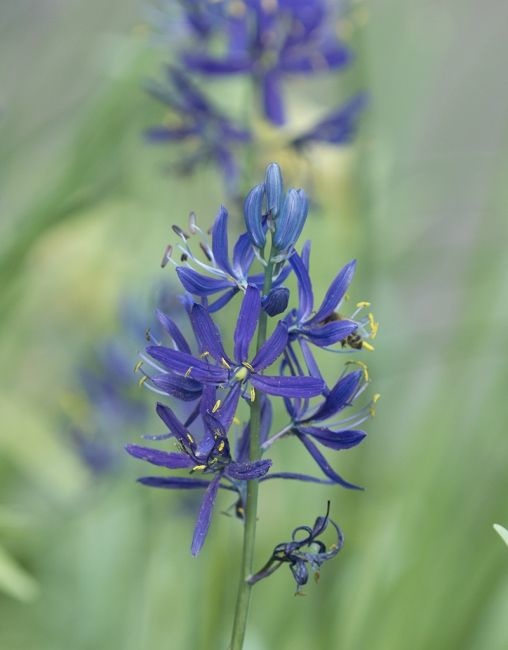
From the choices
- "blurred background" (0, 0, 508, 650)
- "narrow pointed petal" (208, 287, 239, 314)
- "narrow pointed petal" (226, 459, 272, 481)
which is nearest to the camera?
"narrow pointed petal" (226, 459, 272, 481)

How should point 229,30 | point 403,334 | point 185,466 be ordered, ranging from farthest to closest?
point 403,334 → point 229,30 → point 185,466

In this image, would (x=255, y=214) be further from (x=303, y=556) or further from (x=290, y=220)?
(x=303, y=556)

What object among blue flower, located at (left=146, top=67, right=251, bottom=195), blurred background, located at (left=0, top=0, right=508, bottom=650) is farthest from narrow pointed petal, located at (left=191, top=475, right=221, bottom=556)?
blue flower, located at (left=146, top=67, right=251, bottom=195)

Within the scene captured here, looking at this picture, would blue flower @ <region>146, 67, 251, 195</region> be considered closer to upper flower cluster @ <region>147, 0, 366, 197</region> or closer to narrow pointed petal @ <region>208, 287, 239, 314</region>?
upper flower cluster @ <region>147, 0, 366, 197</region>

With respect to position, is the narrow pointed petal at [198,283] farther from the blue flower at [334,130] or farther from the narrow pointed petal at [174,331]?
the blue flower at [334,130]

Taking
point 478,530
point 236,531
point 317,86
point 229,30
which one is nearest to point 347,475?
point 236,531

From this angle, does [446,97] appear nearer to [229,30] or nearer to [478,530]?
[229,30]
